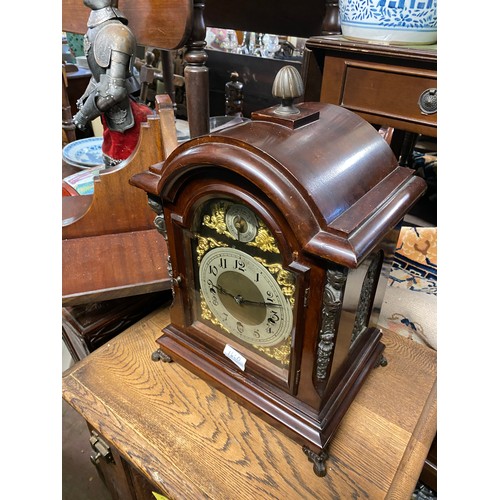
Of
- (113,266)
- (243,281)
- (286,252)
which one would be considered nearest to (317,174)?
(286,252)

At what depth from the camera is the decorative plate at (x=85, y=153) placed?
5.43 ft

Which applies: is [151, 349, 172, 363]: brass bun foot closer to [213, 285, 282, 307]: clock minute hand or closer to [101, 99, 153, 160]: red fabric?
[213, 285, 282, 307]: clock minute hand

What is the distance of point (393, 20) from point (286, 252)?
588mm

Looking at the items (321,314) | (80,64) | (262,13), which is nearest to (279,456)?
(321,314)

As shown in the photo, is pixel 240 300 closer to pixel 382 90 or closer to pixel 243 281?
pixel 243 281

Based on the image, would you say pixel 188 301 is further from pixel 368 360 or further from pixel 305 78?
pixel 305 78

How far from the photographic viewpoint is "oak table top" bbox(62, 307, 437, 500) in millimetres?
669

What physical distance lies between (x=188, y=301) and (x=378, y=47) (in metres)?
0.67

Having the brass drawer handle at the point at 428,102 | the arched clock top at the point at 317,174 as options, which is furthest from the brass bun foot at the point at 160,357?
the brass drawer handle at the point at 428,102

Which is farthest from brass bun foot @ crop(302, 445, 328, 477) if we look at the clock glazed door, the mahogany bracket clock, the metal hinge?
the metal hinge

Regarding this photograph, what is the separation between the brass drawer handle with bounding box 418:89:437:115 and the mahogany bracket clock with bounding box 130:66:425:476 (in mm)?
244

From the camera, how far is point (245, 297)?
67 cm

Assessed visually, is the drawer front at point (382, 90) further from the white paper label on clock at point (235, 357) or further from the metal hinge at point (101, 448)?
the metal hinge at point (101, 448)

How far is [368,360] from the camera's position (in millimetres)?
833
